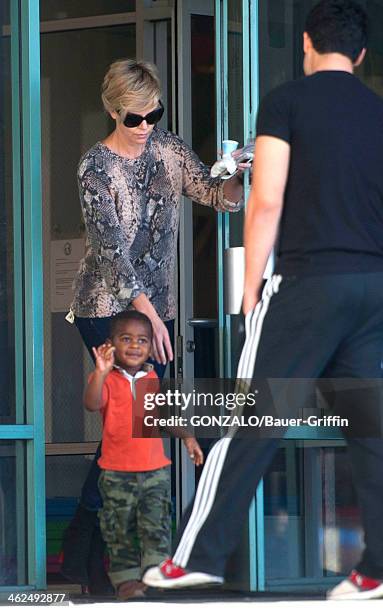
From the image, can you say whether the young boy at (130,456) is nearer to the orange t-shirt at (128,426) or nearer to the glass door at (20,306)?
the orange t-shirt at (128,426)

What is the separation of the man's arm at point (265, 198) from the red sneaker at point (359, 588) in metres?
0.96

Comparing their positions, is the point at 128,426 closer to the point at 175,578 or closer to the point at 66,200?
the point at 175,578

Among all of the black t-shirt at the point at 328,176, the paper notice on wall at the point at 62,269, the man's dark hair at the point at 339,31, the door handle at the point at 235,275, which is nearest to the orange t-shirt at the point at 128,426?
the door handle at the point at 235,275

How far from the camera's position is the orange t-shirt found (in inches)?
186

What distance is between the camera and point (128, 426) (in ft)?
15.5

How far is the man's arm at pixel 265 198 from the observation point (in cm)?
396

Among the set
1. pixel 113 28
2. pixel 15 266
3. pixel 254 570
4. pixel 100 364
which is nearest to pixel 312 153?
pixel 100 364

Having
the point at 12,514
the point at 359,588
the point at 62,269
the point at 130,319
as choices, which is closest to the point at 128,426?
the point at 130,319

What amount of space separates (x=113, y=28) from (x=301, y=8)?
2.52 m

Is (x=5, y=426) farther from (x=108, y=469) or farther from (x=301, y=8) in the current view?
(x=301, y=8)

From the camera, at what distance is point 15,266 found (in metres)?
5.11

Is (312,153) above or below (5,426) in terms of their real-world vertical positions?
above

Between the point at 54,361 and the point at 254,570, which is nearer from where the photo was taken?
the point at 254,570

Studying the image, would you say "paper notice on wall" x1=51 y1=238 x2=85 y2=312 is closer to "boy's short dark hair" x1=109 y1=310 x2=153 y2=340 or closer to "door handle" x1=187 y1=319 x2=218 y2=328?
"door handle" x1=187 y1=319 x2=218 y2=328
